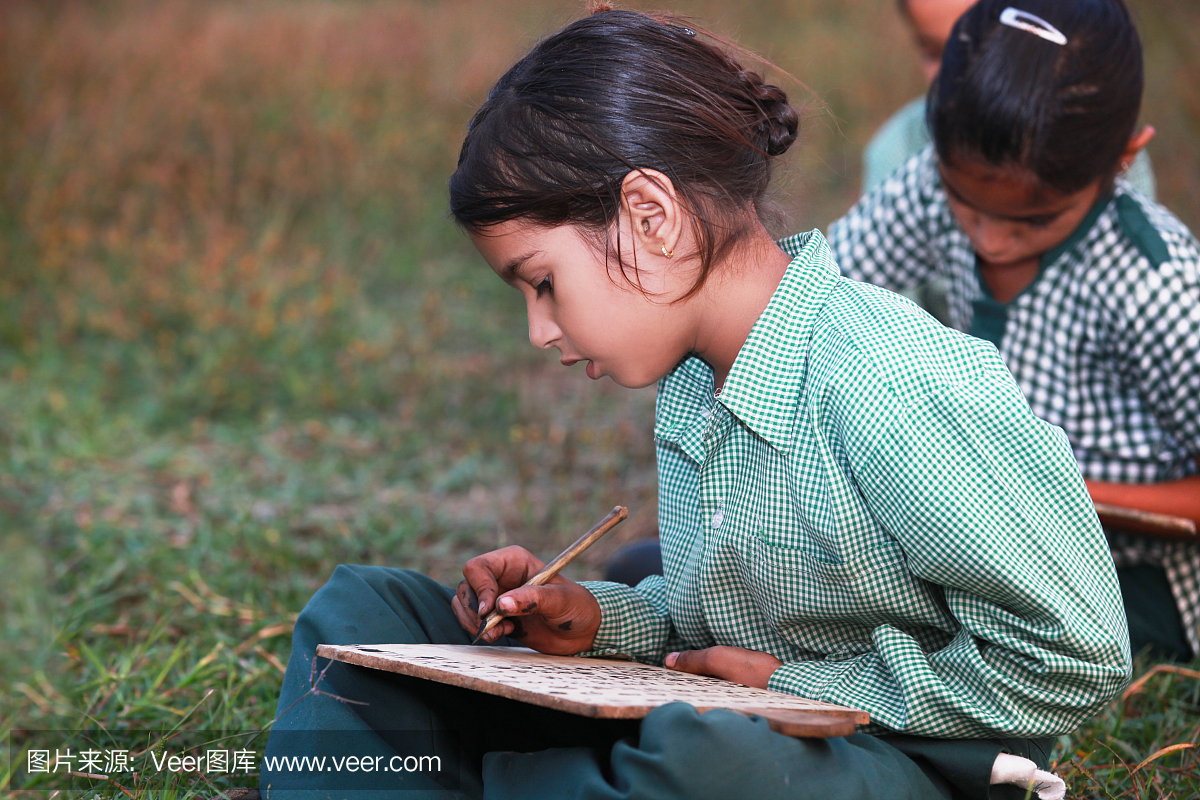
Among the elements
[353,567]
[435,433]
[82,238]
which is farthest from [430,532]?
[82,238]

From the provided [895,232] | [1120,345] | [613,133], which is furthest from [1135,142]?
[613,133]

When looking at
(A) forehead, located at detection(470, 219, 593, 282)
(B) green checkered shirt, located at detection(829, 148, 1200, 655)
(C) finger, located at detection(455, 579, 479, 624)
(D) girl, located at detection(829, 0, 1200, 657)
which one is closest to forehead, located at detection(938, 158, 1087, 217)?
(D) girl, located at detection(829, 0, 1200, 657)

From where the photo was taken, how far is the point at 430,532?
8.95 feet

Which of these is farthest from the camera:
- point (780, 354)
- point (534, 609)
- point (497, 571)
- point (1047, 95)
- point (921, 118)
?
point (921, 118)

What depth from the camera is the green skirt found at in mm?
1048

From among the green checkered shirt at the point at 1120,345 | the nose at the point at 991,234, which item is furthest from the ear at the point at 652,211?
the green checkered shirt at the point at 1120,345

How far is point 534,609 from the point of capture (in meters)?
1.43

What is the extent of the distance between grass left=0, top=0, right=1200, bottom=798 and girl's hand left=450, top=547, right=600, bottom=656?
1.65ft

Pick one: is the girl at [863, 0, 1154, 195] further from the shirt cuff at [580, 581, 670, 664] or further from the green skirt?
the green skirt

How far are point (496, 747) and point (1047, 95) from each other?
1.32 meters

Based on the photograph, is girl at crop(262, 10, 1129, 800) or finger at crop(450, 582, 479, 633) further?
finger at crop(450, 582, 479, 633)

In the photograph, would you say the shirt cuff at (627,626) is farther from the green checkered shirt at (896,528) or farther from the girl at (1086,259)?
the girl at (1086,259)

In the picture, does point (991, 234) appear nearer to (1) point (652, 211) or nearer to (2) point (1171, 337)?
(2) point (1171, 337)

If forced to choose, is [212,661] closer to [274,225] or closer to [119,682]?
[119,682]
